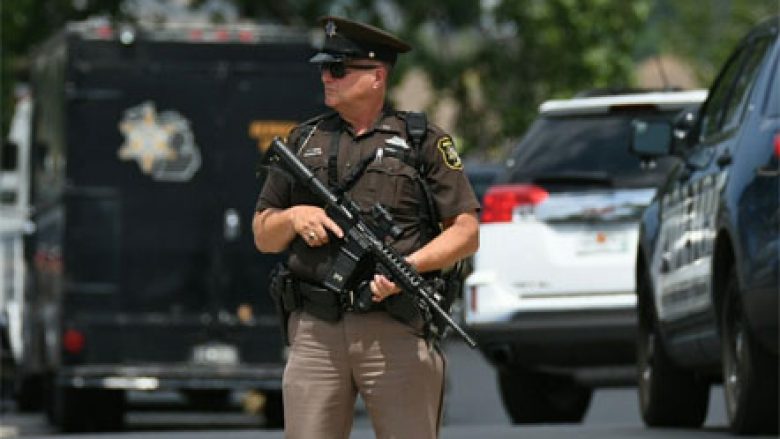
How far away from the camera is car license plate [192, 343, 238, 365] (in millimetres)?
19375

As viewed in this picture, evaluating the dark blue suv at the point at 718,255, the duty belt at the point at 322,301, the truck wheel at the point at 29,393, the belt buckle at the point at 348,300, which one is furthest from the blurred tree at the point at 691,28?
the belt buckle at the point at 348,300

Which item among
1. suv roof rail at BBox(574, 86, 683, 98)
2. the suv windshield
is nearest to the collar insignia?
the suv windshield

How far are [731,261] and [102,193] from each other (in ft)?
24.0

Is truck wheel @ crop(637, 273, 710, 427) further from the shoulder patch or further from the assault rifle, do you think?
the assault rifle

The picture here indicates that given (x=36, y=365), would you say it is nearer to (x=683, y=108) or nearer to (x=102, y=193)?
(x=102, y=193)

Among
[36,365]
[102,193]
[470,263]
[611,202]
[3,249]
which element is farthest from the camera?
[3,249]

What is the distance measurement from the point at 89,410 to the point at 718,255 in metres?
8.15

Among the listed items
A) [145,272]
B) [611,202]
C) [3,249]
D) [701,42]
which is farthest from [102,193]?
[701,42]

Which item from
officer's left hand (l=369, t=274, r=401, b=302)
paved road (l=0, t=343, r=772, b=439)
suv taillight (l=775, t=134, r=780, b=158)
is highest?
officer's left hand (l=369, t=274, r=401, b=302)

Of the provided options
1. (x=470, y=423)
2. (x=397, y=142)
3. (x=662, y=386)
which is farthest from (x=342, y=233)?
(x=470, y=423)

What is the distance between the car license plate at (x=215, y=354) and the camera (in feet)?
63.6

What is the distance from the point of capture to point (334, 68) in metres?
8.19

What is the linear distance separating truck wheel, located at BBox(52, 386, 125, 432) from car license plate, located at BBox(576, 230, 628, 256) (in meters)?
5.34

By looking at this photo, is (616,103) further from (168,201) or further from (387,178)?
(387,178)
